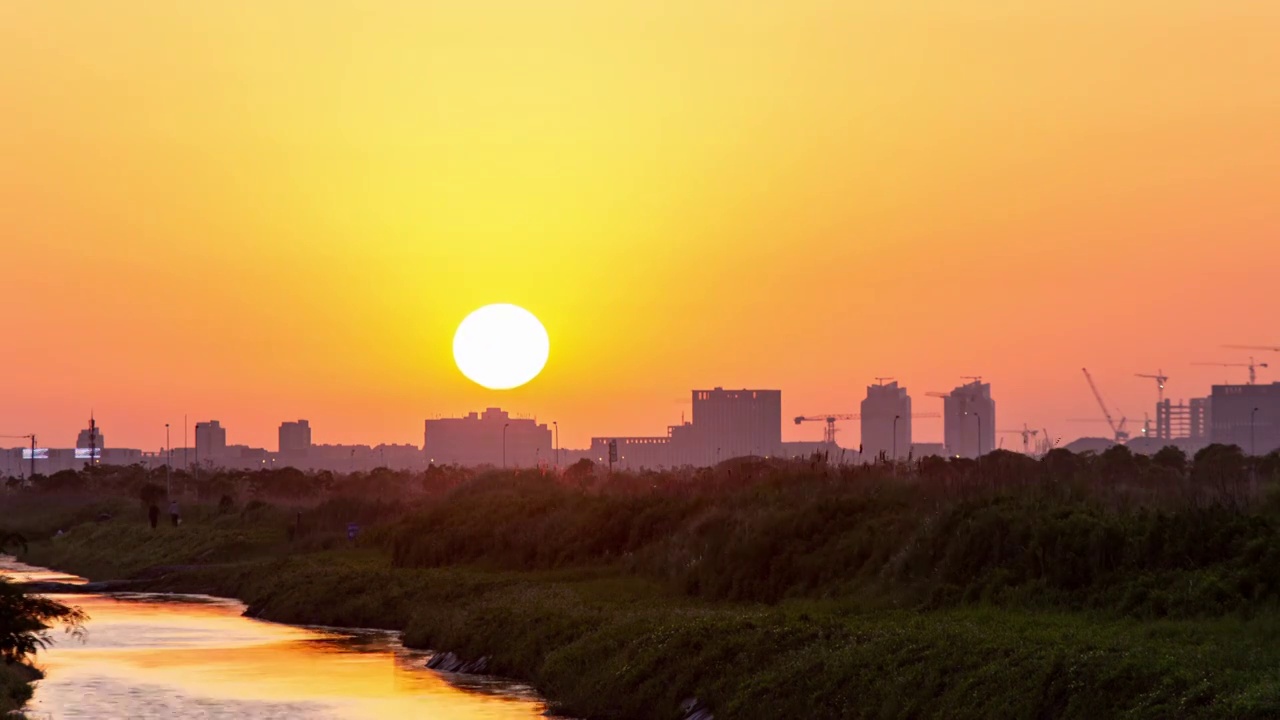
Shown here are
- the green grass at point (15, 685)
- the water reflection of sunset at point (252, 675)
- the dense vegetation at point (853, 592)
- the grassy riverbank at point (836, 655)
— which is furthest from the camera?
the water reflection of sunset at point (252, 675)

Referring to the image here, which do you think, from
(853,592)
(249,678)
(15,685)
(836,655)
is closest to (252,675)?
(249,678)

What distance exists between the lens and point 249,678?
47219mm

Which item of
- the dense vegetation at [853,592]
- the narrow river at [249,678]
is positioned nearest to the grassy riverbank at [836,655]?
the dense vegetation at [853,592]

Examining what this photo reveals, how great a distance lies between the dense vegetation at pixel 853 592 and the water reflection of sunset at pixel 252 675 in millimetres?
2221

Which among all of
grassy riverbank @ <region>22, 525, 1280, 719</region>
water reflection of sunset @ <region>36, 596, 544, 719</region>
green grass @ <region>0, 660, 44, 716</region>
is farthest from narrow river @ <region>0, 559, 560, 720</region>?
grassy riverbank @ <region>22, 525, 1280, 719</region>

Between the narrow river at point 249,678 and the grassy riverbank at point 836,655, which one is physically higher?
the grassy riverbank at point 836,655

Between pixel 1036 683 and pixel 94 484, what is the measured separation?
171913mm

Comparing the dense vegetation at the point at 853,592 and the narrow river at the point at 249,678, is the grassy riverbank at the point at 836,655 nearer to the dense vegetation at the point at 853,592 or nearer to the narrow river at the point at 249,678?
the dense vegetation at the point at 853,592

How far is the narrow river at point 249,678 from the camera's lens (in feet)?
135

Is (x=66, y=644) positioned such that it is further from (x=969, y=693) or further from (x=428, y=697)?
(x=969, y=693)

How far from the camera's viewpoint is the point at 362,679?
47.2 meters

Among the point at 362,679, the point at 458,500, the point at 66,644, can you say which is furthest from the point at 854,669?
the point at 458,500

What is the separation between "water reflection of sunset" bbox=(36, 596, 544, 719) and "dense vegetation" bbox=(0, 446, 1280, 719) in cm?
222

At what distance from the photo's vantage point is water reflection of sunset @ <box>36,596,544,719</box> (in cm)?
4162
